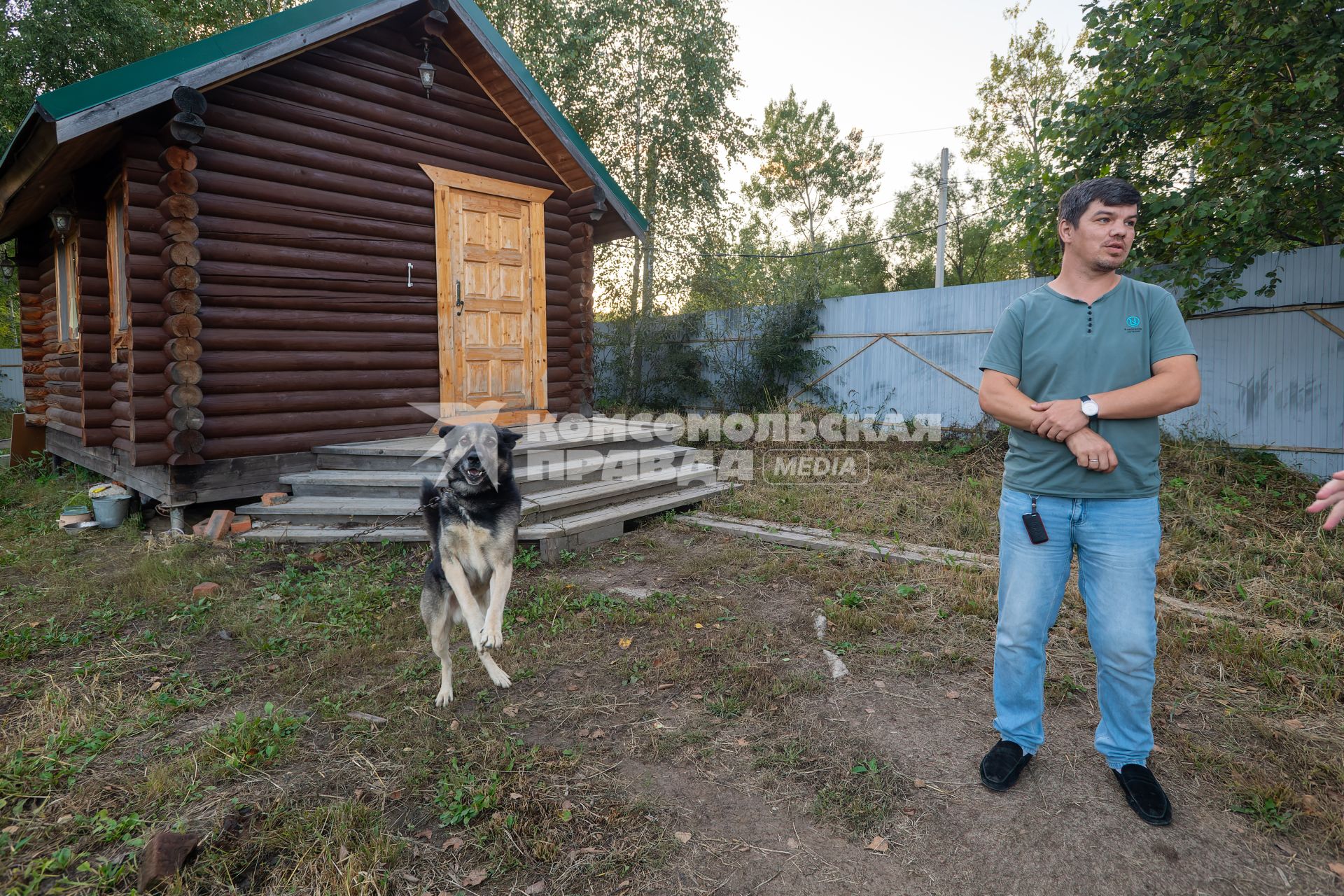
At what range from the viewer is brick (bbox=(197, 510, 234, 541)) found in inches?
223

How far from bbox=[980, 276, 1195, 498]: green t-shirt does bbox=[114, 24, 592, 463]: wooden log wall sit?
20.8 ft

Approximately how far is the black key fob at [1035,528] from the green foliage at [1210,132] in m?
5.56

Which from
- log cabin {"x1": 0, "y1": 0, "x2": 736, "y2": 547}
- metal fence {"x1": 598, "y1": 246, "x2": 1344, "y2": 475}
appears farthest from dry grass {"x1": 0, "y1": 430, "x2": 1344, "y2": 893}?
metal fence {"x1": 598, "y1": 246, "x2": 1344, "y2": 475}

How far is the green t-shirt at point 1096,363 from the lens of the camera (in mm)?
2248

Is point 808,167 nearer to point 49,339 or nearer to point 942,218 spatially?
point 942,218

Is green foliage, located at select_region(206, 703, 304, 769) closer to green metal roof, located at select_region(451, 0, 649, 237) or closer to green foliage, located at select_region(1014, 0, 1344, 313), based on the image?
green metal roof, located at select_region(451, 0, 649, 237)

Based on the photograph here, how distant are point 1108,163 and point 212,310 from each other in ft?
31.4

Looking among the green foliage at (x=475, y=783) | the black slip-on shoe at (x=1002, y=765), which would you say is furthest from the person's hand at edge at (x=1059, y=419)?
the green foliage at (x=475, y=783)

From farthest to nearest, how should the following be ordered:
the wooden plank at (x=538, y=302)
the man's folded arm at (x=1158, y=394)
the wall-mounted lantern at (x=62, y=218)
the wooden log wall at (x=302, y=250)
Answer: the wooden plank at (x=538, y=302)
the wall-mounted lantern at (x=62, y=218)
the wooden log wall at (x=302, y=250)
the man's folded arm at (x=1158, y=394)

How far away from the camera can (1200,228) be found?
253 inches

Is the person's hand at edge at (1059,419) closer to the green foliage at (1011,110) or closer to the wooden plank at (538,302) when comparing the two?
the wooden plank at (538,302)

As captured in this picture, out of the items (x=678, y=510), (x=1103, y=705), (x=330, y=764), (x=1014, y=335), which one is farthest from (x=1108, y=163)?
(x=330, y=764)

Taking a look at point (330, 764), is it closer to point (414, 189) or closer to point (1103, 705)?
point (1103, 705)

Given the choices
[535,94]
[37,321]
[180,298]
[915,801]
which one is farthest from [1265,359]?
[37,321]
